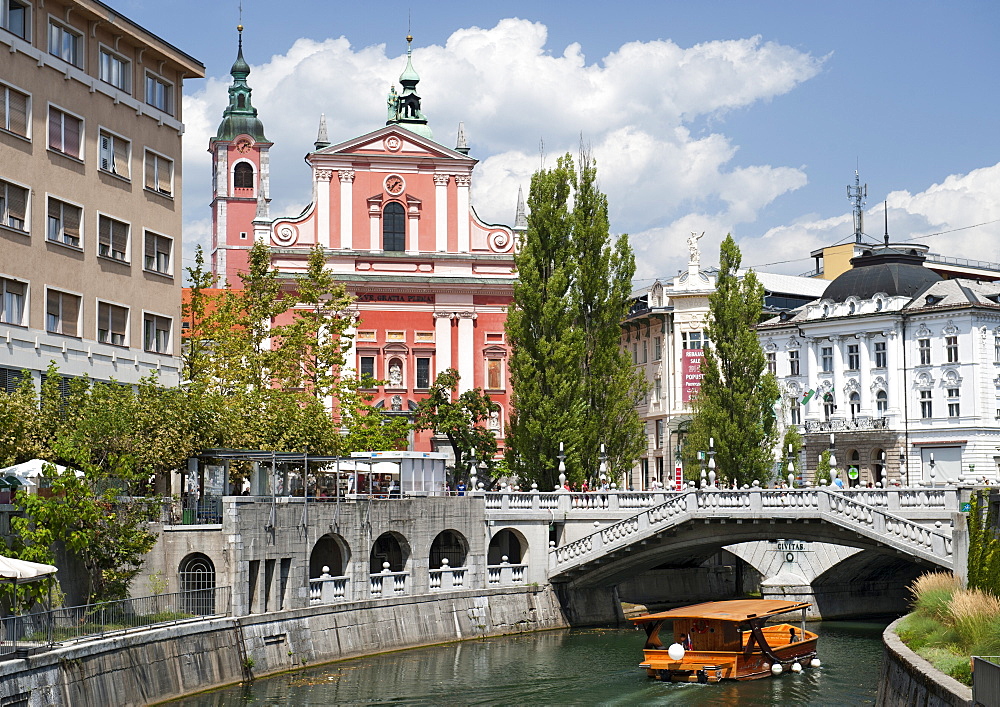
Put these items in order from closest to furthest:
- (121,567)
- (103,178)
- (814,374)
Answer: (121,567) < (103,178) < (814,374)

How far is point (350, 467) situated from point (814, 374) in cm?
4167

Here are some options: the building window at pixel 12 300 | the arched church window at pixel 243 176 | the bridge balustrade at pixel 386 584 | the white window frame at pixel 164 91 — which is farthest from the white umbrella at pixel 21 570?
the arched church window at pixel 243 176

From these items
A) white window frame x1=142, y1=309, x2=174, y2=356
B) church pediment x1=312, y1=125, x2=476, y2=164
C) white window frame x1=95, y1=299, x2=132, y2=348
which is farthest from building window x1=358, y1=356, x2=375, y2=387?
white window frame x1=95, y1=299, x2=132, y2=348

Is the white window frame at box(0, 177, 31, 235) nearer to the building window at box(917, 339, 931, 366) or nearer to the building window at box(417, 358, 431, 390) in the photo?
the building window at box(417, 358, 431, 390)

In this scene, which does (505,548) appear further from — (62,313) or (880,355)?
(880,355)

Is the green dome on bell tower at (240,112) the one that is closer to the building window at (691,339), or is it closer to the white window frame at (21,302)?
the building window at (691,339)

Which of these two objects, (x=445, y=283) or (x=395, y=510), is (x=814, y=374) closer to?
(x=445, y=283)

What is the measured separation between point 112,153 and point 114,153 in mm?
102

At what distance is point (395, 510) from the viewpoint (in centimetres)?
4928

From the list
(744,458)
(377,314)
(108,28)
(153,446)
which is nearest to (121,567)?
(153,446)

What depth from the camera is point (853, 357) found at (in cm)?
8819

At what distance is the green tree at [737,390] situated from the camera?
60.2m

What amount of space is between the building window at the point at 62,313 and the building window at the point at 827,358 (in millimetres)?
54518

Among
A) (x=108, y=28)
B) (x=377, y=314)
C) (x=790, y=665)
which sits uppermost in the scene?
(x=108, y=28)
